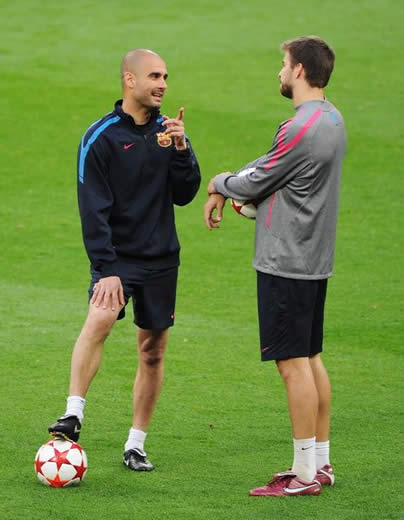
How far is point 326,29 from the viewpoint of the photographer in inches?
972

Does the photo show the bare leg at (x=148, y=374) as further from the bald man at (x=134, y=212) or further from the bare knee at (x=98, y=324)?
the bare knee at (x=98, y=324)

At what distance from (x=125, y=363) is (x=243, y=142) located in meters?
9.43

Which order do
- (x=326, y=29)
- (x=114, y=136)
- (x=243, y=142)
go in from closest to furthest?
(x=114, y=136), (x=243, y=142), (x=326, y=29)

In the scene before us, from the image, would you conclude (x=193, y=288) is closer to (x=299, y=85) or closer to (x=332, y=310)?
(x=332, y=310)

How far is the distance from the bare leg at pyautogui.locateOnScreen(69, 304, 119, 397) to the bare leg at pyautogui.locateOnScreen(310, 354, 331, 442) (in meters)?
1.10

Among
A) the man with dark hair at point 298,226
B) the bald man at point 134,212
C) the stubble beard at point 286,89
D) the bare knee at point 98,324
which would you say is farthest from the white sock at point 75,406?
the stubble beard at point 286,89

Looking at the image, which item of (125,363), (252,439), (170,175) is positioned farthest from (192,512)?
(125,363)

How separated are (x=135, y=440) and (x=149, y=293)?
2.73ft

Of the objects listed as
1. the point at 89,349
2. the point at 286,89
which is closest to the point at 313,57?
the point at 286,89

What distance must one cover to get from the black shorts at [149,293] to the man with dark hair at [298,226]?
27.0 inches

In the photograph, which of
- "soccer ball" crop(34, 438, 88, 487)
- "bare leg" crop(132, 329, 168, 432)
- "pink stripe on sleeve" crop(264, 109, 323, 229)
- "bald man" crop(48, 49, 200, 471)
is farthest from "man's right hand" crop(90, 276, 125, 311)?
"pink stripe on sleeve" crop(264, 109, 323, 229)

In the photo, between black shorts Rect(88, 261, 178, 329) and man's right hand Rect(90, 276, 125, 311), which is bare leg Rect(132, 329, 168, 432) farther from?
man's right hand Rect(90, 276, 125, 311)

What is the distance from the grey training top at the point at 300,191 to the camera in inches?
227

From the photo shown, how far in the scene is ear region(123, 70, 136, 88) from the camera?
631cm
